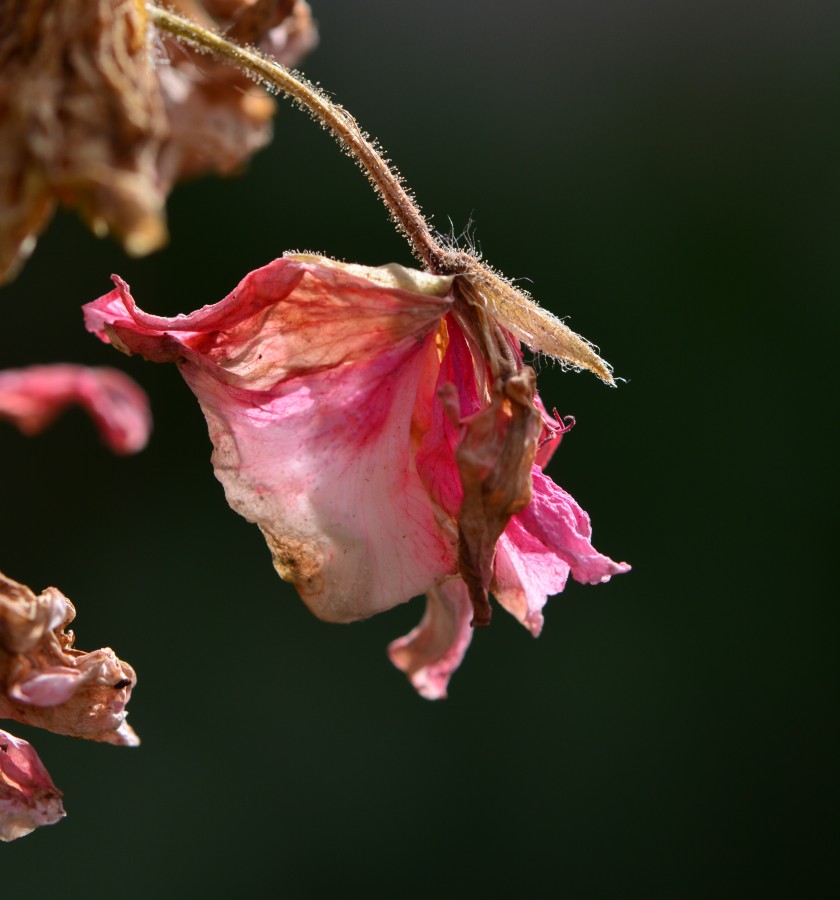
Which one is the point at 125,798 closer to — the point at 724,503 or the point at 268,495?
the point at 724,503

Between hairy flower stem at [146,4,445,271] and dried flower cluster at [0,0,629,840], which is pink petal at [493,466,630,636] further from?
hairy flower stem at [146,4,445,271]

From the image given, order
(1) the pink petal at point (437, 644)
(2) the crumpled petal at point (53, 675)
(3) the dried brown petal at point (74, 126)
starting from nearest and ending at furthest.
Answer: (3) the dried brown petal at point (74, 126) < (2) the crumpled petal at point (53, 675) < (1) the pink petal at point (437, 644)

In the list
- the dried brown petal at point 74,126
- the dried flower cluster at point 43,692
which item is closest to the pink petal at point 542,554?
the dried flower cluster at point 43,692

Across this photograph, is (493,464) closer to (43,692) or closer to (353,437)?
(353,437)

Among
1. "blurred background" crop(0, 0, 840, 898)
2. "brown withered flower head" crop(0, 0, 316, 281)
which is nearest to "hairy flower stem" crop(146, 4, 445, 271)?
"brown withered flower head" crop(0, 0, 316, 281)

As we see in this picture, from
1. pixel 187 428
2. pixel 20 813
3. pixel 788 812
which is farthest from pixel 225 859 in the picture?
pixel 20 813

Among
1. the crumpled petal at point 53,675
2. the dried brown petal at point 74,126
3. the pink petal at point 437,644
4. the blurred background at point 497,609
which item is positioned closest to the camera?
the dried brown petal at point 74,126

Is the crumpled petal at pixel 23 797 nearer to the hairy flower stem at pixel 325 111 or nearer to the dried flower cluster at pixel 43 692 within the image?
the dried flower cluster at pixel 43 692
